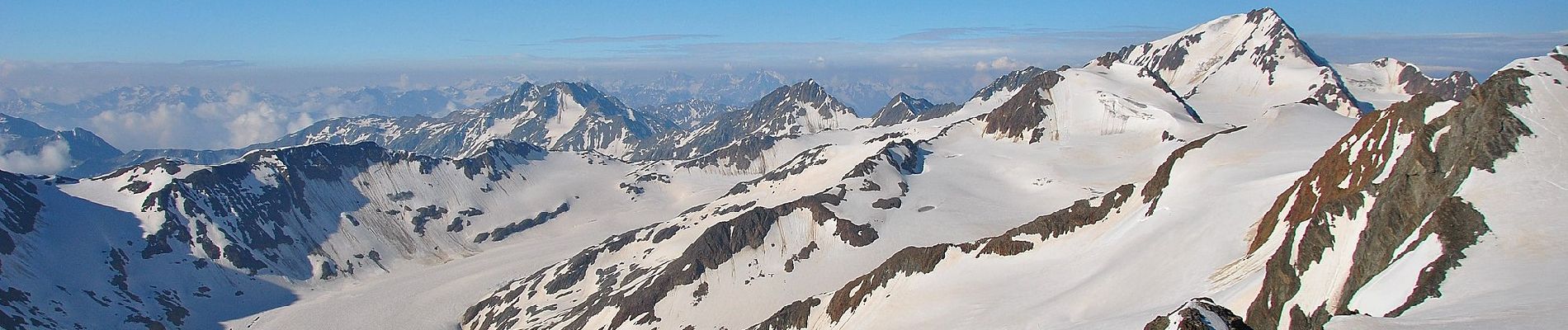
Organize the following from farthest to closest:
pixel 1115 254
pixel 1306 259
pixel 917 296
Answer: pixel 917 296, pixel 1115 254, pixel 1306 259

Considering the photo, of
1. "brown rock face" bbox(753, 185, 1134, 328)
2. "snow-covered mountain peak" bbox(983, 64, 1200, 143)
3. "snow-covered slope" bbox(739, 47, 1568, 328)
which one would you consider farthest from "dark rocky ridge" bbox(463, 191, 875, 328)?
"snow-covered mountain peak" bbox(983, 64, 1200, 143)

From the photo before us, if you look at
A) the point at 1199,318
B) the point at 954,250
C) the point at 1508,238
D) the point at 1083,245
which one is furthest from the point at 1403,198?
the point at 954,250

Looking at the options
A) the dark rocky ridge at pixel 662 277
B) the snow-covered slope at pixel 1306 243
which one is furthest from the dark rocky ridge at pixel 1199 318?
the dark rocky ridge at pixel 662 277

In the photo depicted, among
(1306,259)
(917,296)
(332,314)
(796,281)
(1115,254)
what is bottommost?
(332,314)

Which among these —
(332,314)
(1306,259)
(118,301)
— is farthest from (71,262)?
(1306,259)

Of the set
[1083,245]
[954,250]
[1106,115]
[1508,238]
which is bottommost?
[954,250]

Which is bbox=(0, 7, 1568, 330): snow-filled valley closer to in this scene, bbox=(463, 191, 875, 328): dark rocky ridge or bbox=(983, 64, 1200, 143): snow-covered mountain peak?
bbox=(463, 191, 875, 328): dark rocky ridge

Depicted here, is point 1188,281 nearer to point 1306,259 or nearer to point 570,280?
point 1306,259

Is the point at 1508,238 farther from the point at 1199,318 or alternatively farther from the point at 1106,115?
the point at 1106,115

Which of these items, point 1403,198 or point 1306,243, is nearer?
point 1403,198

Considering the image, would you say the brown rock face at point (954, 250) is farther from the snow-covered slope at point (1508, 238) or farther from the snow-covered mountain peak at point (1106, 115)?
the snow-covered mountain peak at point (1106, 115)

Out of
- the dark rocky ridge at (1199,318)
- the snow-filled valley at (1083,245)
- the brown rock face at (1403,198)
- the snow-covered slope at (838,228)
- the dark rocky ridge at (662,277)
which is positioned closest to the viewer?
the dark rocky ridge at (1199,318)
